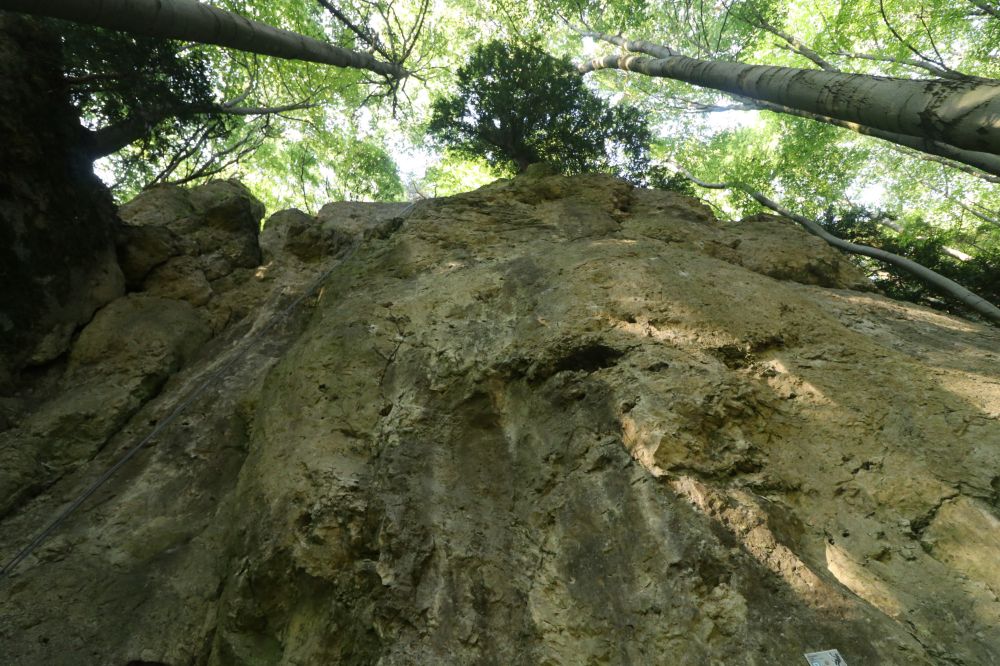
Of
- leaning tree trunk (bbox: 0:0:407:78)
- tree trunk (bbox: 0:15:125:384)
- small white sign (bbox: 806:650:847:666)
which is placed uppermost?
leaning tree trunk (bbox: 0:0:407:78)

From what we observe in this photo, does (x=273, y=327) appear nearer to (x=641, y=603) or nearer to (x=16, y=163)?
(x=16, y=163)

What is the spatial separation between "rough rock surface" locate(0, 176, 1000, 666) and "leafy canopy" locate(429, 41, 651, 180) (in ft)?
20.8

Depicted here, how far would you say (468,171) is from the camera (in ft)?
51.1

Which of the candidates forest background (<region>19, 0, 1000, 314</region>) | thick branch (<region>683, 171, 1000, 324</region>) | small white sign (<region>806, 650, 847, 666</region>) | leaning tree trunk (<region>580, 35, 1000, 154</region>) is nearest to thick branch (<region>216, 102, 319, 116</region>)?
forest background (<region>19, 0, 1000, 314</region>)

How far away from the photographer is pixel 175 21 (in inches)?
199

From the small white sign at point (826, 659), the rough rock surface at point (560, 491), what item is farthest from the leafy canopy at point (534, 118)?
the small white sign at point (826, 659)

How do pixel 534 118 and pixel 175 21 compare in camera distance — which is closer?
pixel 175 21

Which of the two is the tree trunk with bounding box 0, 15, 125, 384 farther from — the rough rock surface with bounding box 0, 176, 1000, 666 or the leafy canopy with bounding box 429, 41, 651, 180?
the leafy canopy with bounding box 429, 41, 651, 180

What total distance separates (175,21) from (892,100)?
20.6 ft

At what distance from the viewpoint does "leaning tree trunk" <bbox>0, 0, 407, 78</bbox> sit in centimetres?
447

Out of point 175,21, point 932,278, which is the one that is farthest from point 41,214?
point 932,278

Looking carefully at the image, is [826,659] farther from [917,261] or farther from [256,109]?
[256,109]

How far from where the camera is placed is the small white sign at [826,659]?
2165 millimetres

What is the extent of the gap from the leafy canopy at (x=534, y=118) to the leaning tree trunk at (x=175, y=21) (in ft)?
14.5
